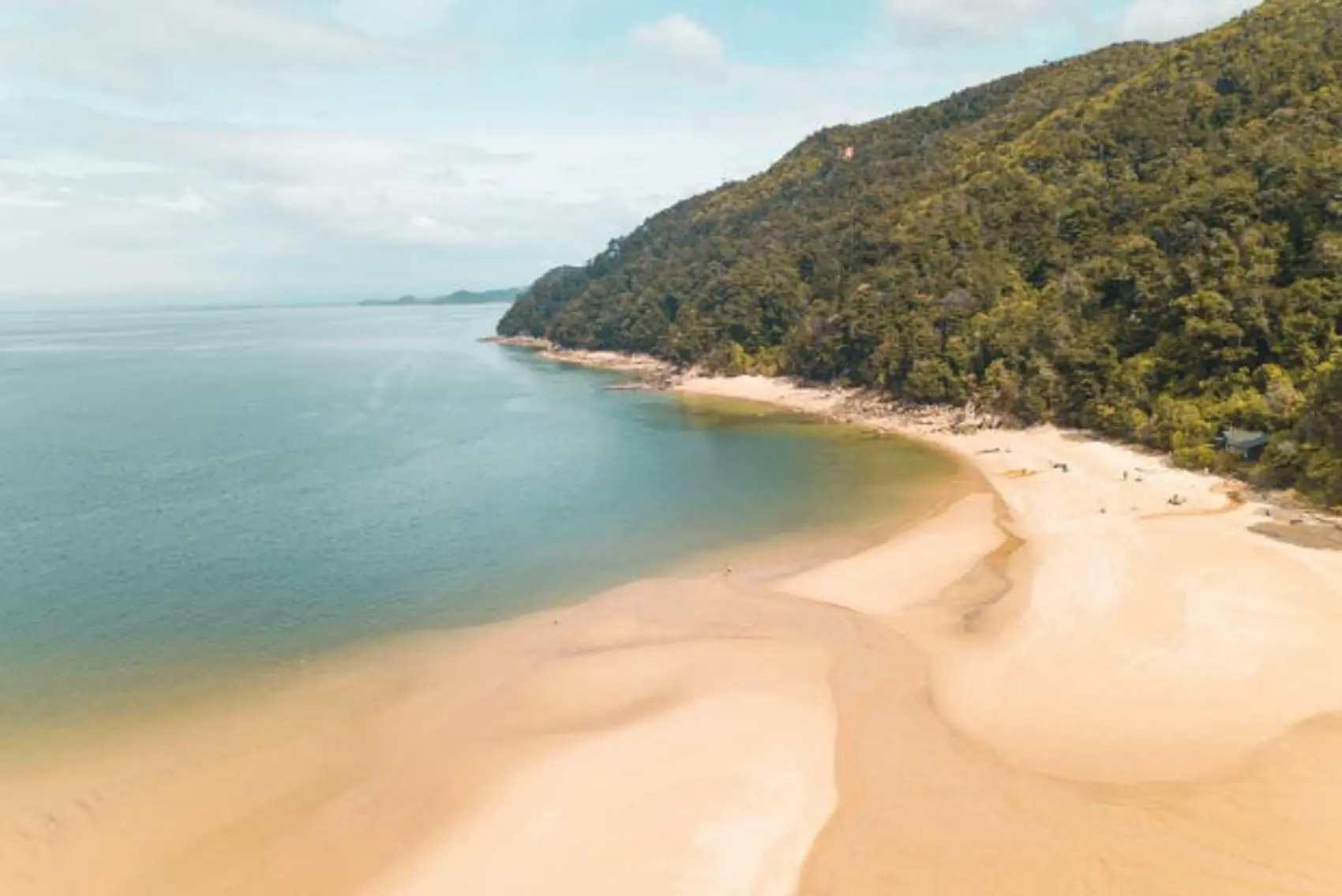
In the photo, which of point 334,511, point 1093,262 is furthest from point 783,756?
point 1093,262

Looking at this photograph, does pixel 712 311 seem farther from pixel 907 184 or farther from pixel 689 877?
pixel 689 877

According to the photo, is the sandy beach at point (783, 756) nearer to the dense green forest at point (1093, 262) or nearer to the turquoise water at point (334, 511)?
the turquoise water at point (334, 511)

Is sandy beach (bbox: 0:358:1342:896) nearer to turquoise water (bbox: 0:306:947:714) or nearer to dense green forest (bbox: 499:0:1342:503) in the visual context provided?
turquoise water (bbox: 0:306:947:714)

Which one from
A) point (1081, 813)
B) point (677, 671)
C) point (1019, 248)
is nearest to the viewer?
point (1081, 813)

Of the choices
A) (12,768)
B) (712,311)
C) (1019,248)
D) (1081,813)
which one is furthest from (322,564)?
(712,311)

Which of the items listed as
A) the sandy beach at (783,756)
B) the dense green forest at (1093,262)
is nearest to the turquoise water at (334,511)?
the sandy beach at (783,756)

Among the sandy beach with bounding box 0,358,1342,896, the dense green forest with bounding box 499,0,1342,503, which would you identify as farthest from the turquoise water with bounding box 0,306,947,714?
the dense green forest with bounding box 499,0,1342,503

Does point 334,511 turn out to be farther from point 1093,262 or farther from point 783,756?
point 1093,262
